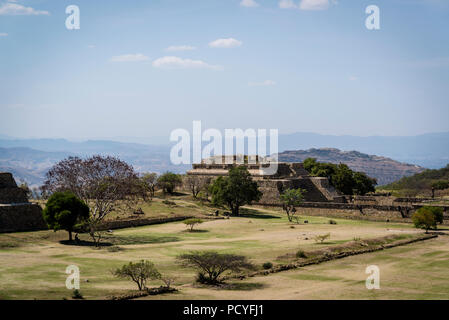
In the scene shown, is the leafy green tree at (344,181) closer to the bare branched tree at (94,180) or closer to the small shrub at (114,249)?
the bare branched tree at (94,180)

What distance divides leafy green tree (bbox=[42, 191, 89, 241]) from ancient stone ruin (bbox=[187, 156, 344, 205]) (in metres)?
36.6

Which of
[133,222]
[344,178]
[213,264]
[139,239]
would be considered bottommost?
[139,239]

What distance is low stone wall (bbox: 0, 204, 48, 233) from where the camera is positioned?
156 ft

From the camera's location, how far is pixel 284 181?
76.7 metres

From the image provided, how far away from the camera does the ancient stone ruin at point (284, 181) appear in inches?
3000

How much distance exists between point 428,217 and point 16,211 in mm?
41410

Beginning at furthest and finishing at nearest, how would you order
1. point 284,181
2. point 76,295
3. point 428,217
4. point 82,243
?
point 284,181 < point 428,217 < point 82,243 < point 76,295

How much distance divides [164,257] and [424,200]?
47278 mm

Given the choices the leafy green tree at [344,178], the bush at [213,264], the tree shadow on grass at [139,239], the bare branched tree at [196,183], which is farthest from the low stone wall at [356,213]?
the bush at [213,264]

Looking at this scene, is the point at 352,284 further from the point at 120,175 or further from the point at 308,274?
the point at 120,175

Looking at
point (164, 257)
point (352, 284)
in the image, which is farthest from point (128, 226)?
point (352, 284)

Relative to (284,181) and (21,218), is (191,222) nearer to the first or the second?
(21,218)

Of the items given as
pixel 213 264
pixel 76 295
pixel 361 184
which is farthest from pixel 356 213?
pixel 76 295

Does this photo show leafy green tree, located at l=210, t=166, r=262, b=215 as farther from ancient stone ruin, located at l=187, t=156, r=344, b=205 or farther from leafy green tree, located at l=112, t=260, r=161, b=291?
leafy green tree, located at l=112, t=260, r=161, b=291
